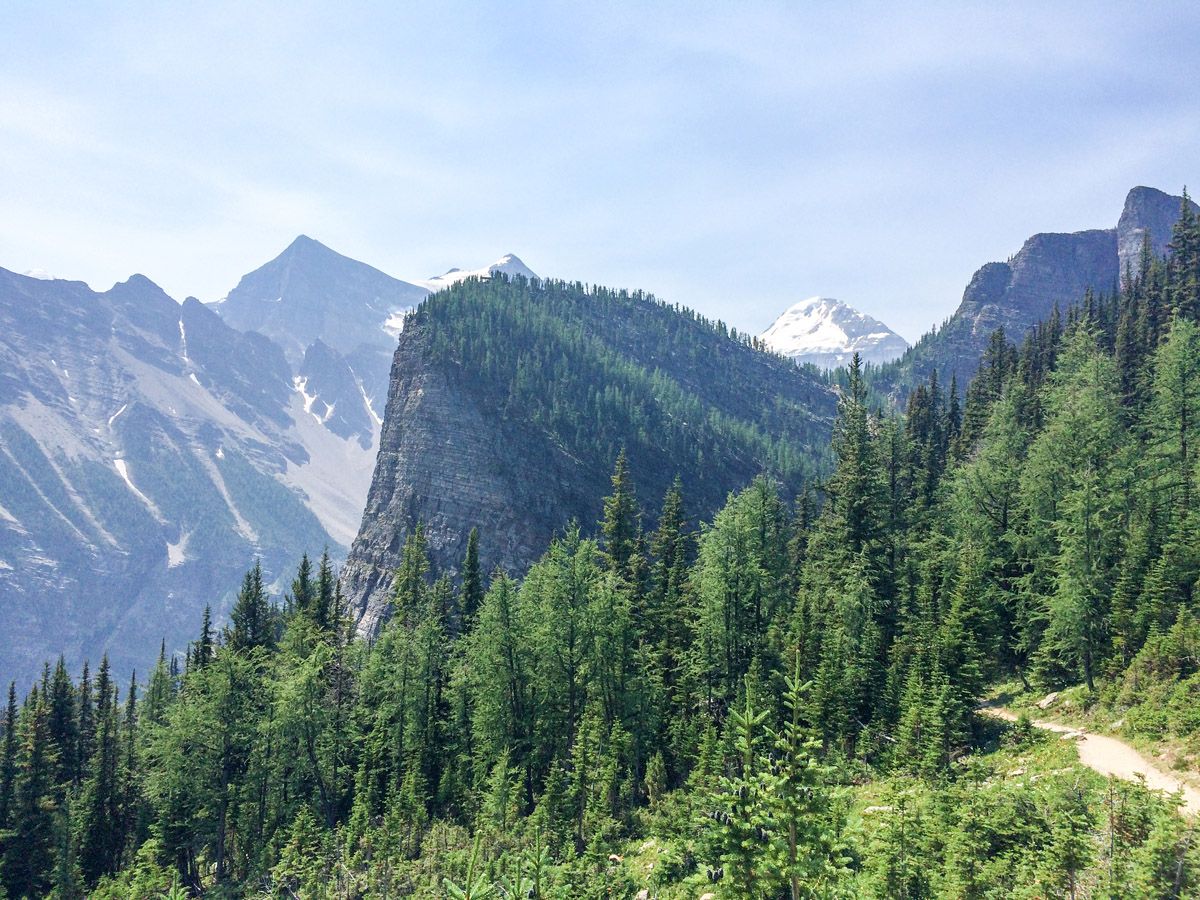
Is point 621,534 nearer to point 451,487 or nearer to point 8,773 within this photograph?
point 8,773

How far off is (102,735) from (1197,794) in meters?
74.5

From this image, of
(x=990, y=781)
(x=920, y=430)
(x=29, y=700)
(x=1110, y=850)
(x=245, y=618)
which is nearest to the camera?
(x=1110, y=850)

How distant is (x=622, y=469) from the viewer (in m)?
66.8

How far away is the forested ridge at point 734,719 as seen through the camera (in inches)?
698

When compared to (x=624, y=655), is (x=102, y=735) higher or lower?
lower

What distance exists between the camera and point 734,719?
16.7 m

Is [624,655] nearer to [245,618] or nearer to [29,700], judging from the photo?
[245,618]

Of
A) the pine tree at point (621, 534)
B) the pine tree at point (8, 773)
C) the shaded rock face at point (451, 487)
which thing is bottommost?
the pine tree at point (8, 773)

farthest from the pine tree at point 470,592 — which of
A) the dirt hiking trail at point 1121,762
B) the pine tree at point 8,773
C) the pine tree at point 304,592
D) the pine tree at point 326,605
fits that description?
the dirt hiking trail at point 1121,762

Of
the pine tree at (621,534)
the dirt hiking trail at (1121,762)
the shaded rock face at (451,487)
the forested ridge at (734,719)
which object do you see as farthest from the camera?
the shaded rock face at (451,487)

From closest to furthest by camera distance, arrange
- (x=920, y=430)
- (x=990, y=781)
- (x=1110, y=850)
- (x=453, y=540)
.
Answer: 1. (x=1110, y=850)
2. (x=990, y=781)
3. (x=920, y=430)
4. (x=453, y=540)

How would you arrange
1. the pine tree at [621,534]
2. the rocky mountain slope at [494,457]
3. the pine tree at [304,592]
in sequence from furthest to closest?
the rocky mountain slope at [494,457] → the pine tree at [304,592] → the pine tree at [621,534]

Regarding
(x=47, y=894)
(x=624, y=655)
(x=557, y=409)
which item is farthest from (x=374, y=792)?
(x=557, y=409)

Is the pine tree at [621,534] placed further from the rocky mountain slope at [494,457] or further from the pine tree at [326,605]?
the rocky mountain slope at [494,457]
